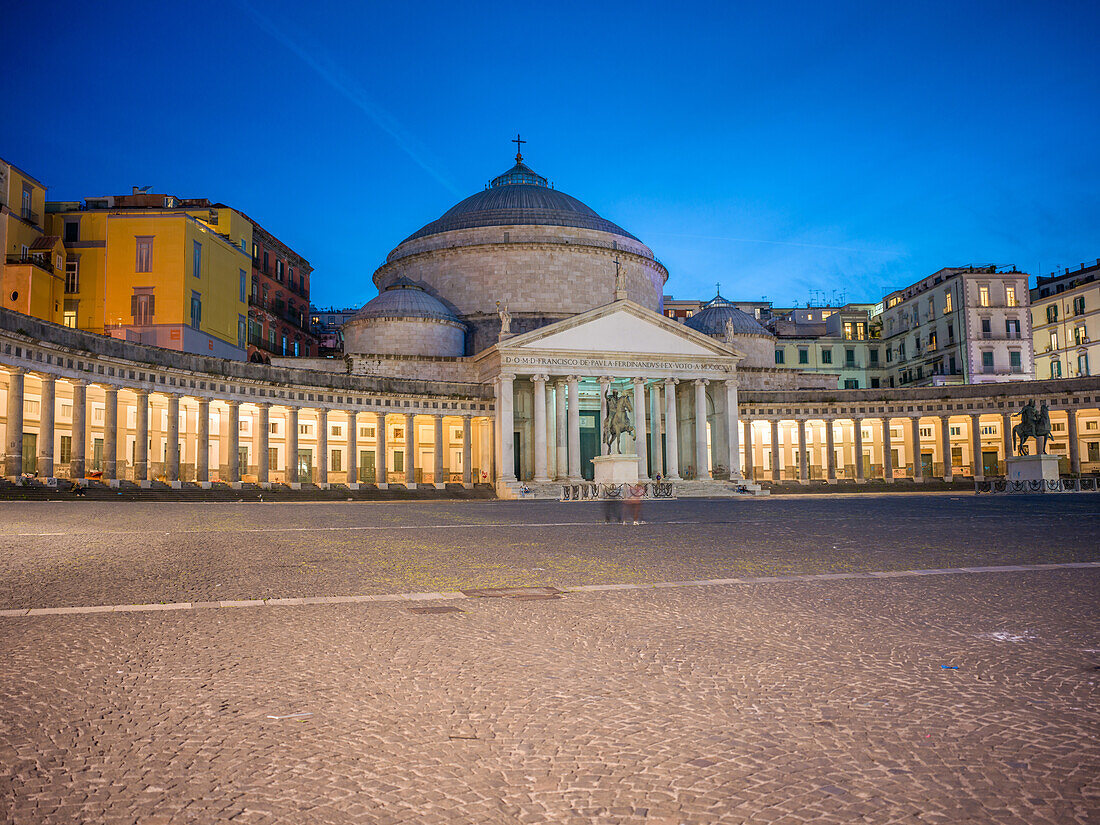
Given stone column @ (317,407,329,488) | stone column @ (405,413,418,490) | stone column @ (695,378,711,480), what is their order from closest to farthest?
stone column @ (317,407,329,488)
stone column @ (405,413,418,490)
stone column @ (695,378,711,480)

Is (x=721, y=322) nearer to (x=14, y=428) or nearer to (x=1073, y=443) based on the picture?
(x=1073, y=443)

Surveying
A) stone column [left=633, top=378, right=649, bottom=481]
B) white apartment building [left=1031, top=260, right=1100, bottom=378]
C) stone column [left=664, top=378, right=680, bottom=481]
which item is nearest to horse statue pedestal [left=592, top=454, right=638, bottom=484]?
stone column [left=633, top=378, right=649, bottom=481]

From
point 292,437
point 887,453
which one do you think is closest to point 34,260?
point 292,437

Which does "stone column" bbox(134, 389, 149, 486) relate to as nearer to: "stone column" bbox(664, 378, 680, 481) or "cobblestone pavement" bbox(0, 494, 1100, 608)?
"cobblestone pavement" bbox(0, 494, 1100, 608)

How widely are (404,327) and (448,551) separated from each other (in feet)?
153

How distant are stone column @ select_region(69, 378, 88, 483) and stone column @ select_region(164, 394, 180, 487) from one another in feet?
12.4

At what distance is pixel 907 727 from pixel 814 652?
1.54 meters

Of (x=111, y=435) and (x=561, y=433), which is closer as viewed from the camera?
(x=111, y=435)

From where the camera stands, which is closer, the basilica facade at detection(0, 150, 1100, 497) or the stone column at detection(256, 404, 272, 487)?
the basilica facade at detection(0, 150, 1100, 497)

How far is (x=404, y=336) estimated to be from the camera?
2276 inches

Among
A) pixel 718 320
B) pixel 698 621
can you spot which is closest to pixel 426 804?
pixel 698 621

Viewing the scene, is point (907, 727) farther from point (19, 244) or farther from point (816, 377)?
point (816, 377)

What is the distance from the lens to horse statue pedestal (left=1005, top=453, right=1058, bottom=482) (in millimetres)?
44250

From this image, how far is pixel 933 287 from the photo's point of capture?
7519 centimetres
